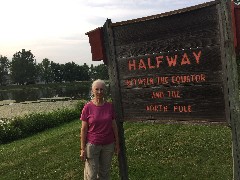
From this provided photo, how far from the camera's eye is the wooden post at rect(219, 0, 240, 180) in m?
4.27

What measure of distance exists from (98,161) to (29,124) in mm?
14425

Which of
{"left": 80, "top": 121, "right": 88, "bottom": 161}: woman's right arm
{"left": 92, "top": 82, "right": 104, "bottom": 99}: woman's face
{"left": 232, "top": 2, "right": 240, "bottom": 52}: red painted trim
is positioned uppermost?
{"left": 232, "top": 2, "right": 240, "bottom": 52}: red painted trim

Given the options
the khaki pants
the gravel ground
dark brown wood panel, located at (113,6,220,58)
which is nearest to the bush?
the gravel ground

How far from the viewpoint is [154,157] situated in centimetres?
828

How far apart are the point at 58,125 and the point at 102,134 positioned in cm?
1613

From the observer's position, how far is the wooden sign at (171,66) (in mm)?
4539

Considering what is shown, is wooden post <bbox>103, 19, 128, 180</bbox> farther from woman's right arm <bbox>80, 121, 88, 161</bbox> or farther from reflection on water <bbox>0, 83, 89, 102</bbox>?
reflection on water <bbox>0, 83, 89, 102</bbox>

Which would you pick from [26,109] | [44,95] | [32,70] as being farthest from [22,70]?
[26,109]

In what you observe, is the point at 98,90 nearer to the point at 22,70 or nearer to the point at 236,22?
the point at 236,22

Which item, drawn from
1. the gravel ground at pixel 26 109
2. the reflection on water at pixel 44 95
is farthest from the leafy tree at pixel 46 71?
the gravel ground at pixel 26 109

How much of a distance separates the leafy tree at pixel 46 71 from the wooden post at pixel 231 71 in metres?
139

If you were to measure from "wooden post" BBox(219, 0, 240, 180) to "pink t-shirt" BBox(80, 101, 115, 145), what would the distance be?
197cm

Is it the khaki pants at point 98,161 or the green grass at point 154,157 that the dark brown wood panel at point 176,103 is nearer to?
the khaki pants at point 98,161

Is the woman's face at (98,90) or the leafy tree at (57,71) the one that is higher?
the leafy tree at (57,71)
